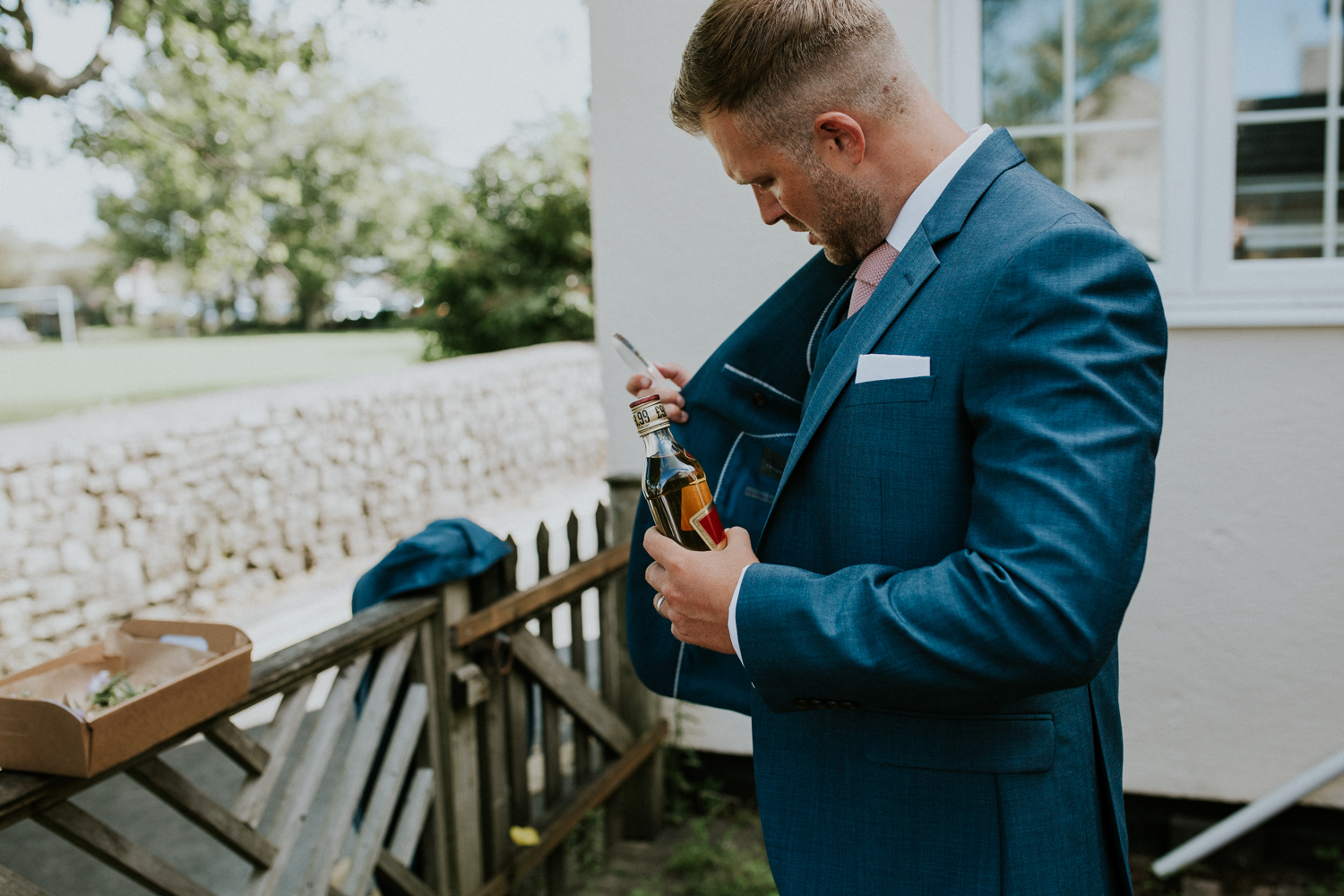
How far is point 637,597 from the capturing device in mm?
1698

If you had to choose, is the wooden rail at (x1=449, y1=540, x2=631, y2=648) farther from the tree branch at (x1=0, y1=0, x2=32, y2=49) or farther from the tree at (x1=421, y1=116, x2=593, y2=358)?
the tree at (x1=421, y1=116, x2=593, y2=358)

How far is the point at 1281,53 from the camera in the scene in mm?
3070

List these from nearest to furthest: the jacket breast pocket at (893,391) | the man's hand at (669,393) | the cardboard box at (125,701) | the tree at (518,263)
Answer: the jacket breast pocket at (893,391) < the cardboard box at (125,701) < the man's hand at (669,393) < the tree at (518,263)

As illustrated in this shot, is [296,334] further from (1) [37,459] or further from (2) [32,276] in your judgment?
(1) [37,459]

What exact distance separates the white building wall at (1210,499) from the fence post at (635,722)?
899 millimetres

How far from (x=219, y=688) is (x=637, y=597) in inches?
34.6

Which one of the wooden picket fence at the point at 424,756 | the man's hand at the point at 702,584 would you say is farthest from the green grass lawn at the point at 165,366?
the man's hand at the point at 702,584

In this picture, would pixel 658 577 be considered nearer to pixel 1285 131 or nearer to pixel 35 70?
pixel 1285 131

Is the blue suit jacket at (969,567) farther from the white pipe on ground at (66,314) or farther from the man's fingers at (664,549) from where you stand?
the white pipe on ground at (66,314)

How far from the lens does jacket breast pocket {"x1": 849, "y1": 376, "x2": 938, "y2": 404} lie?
3.66 feet

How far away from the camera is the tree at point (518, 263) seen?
14.5 m

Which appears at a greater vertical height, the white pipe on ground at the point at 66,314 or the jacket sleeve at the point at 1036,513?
the white pipe on ground at the point at 66,314

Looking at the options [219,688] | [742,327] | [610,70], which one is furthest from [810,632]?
[610,70]

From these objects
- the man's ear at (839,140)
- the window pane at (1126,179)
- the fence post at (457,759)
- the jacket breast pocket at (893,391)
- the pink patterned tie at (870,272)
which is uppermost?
the window pane at (1126,179)
